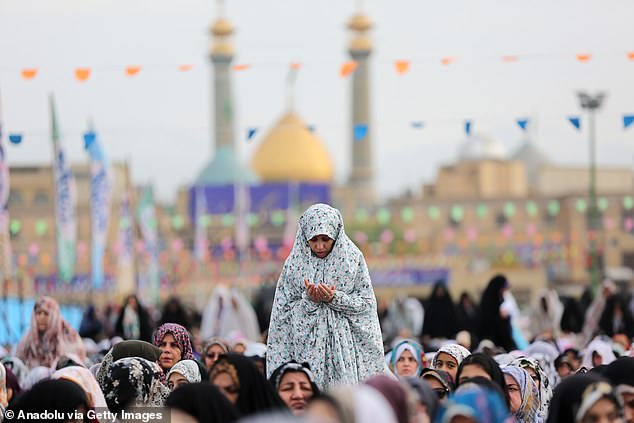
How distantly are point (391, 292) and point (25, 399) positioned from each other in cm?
5059

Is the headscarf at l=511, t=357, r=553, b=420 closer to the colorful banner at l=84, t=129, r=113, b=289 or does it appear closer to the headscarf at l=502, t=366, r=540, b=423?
the headscarf at l=502, t=366, r=540, b=423

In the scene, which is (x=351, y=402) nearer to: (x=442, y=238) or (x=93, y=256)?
(x=93, y=256)

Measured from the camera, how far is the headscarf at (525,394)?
754cm

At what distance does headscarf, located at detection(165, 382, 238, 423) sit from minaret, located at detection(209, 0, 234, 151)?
74.1 meters

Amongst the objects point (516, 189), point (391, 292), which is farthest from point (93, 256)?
point (516, 189)

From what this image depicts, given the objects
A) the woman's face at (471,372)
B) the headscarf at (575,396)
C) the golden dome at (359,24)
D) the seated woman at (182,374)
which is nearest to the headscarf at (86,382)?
the seated woman at (182,374)

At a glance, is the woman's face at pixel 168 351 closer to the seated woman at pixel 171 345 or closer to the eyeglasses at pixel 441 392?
the seated woman at pixel 171 345

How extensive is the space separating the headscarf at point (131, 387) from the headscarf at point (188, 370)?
0.61 meters

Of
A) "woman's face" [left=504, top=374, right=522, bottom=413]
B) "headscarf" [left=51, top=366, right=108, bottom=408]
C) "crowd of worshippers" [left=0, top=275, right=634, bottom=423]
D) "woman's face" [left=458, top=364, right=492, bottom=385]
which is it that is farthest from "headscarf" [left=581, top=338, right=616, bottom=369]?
"headscarf" [left=51, top=366, right=108, bottom=408]

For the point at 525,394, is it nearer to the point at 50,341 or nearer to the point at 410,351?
the point at 410,351

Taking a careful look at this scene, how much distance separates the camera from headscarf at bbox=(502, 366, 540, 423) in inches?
297

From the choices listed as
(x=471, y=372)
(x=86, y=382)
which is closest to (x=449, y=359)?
(x=471, y=372)

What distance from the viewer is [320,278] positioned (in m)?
7.53

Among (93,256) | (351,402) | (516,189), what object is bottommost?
(351,402)
